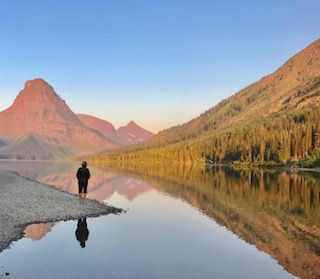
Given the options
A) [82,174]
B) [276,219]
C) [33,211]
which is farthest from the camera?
[82,174]

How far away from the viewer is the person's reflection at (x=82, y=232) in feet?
83.9

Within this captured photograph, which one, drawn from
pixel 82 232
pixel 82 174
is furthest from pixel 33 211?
pixel 82 232

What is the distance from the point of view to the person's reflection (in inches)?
1007

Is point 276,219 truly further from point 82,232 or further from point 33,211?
point 33,211

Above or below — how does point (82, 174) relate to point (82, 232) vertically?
above

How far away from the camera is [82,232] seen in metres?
28.1

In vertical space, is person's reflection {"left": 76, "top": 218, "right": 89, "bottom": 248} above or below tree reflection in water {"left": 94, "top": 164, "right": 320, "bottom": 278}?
below

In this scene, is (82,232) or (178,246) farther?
(82,232)

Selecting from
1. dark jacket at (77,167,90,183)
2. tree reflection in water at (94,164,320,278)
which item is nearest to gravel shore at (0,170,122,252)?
dark jacket at (77,167,90,183)

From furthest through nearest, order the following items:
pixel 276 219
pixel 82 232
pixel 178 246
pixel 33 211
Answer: pixel 276 219
pixel 33 211
pixel 82 232
pixel 178 246

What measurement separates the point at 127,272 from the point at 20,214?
1785cm

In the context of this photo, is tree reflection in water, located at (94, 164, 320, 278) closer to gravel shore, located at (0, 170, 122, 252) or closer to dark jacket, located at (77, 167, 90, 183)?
gravel shore, located at (0, 170, 122, 252)

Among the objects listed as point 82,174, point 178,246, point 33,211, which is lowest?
point 178,246

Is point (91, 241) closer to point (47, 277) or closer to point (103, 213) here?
point (47, 277)
